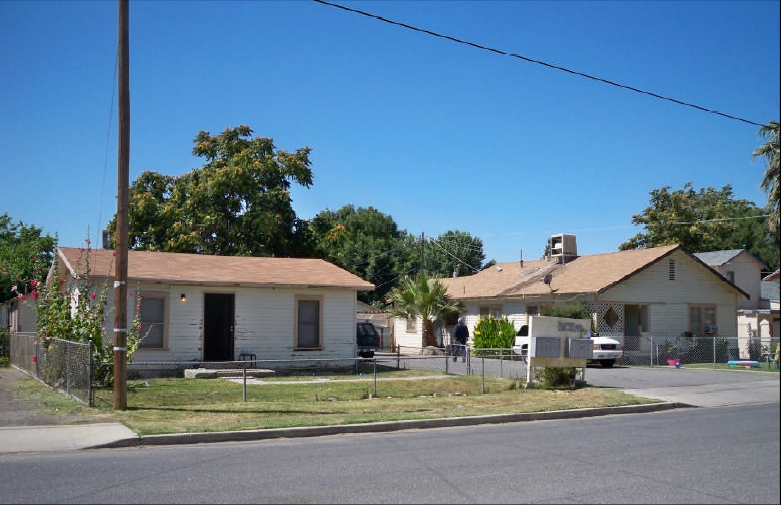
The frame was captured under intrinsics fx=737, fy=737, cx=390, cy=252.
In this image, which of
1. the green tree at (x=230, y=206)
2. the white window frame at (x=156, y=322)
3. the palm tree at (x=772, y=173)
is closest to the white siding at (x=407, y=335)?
the green tree at (x=230, y=206)

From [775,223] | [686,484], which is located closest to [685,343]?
[686,484]

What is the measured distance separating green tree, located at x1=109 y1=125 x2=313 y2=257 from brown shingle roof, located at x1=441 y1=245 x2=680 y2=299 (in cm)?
979

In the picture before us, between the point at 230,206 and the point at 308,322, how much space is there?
624 inches

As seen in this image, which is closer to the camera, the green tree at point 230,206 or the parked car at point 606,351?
the parked car at point 606,351

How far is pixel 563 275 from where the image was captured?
3419 centimetres

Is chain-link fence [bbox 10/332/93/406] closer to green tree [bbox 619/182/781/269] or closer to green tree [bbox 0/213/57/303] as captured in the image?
green tree [bbox 0/213/57/303]

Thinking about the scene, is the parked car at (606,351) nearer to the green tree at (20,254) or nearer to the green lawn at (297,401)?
the green lawn at (297,401)

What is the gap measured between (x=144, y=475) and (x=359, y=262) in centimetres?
5706

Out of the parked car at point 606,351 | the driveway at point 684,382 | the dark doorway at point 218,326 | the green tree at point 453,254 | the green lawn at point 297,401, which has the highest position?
the green tree at point 453,254

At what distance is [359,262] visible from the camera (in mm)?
65938

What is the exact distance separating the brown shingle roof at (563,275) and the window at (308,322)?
11802 millimetres

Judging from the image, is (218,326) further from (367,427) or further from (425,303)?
(425,303)

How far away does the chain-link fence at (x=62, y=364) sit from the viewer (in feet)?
49.2

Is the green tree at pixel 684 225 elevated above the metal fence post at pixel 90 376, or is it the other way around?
the green tree at pixel 684 225
